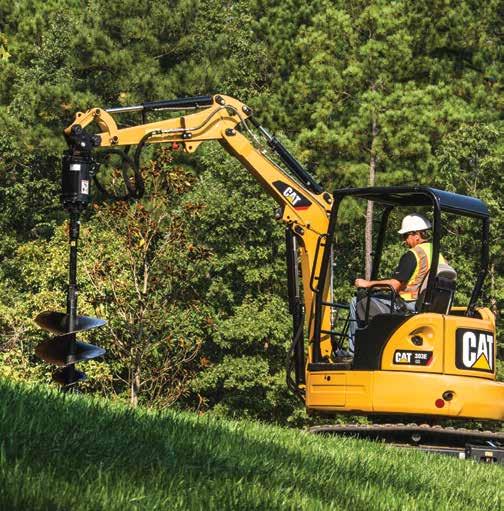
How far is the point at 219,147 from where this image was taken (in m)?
40.2

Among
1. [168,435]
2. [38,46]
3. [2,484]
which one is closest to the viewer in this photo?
[2,484]

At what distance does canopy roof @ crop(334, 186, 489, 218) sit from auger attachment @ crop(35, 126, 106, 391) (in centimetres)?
340

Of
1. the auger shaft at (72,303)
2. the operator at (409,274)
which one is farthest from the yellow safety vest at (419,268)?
the auger shaft at (72,303)

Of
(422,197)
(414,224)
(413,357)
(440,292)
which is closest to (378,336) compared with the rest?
(413,357)

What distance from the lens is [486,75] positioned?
47188 mm

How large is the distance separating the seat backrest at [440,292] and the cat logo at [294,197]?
8.09 ft

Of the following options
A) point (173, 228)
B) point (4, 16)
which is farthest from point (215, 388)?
point (4, 16)

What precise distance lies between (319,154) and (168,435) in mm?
38151

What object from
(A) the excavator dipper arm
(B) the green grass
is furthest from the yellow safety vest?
(B) the green grass

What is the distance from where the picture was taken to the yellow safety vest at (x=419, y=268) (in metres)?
→ 13.8

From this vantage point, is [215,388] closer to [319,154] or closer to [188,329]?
[188,329]

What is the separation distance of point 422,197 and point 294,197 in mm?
1948

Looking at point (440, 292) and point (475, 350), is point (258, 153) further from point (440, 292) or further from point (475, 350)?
point (475, 350)

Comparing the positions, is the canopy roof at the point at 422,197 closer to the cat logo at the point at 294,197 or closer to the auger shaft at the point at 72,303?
the cat logo at the point at 294,197
